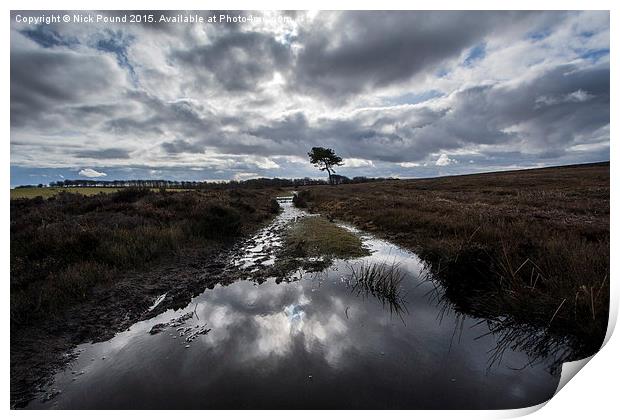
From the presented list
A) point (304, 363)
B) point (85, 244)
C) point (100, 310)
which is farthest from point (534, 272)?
point (85, 244)

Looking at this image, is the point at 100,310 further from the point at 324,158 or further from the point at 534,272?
the point at 324,158

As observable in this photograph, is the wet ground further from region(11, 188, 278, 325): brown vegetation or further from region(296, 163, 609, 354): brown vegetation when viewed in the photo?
region(11, 188, 278, 325): brown vegetation

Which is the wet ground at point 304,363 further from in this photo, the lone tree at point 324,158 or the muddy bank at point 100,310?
the lone tree at point 324,158

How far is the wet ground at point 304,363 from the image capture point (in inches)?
126

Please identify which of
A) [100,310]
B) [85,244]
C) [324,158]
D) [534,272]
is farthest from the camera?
[324,158]

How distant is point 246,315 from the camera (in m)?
5.01

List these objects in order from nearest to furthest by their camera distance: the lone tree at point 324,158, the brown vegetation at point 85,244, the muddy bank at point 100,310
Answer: the muddy bank at point 100,310 → the brown vegetation at point 85,244 → the lone tree at point 324,158

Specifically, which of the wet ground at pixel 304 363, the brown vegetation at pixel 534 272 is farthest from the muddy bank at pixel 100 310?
the brown vegetation at pixel 534 272

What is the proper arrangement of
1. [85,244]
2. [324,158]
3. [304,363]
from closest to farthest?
[304,363], [85,244], [324,158]

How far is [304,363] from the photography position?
11.9 feet

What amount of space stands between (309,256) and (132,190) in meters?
13.1

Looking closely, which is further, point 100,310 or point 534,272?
point 534,272

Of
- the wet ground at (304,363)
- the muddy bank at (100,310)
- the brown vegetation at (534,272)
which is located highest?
the brown vegetation at (534,272)
